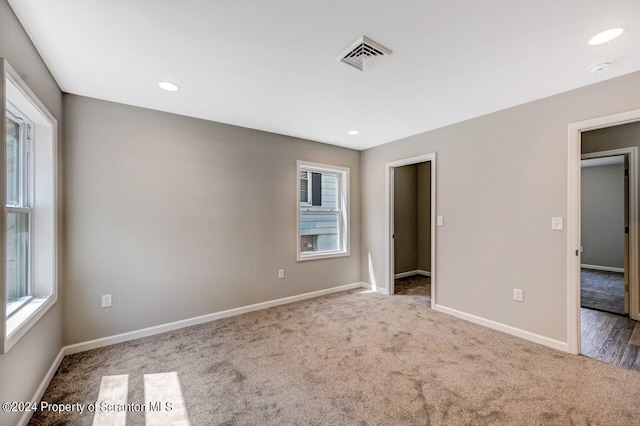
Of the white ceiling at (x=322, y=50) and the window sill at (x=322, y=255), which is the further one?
the window sill at (x=322, y=255)

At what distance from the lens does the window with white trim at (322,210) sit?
14.1 feet

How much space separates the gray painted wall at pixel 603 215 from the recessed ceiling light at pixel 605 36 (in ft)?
18.9

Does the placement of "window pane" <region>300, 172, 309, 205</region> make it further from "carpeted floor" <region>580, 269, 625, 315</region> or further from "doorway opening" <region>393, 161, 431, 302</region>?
"carpeted floor" <region>580, 269, 625, 315</region>

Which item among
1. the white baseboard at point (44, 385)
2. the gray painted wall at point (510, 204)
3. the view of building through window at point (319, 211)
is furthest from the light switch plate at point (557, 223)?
the white baseboard at point (44, 385)

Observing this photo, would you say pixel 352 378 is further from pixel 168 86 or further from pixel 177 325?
pixel 168 86

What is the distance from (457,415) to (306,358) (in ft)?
3.98

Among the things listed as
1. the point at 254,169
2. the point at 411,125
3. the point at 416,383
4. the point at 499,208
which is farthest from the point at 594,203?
the point at 254,169

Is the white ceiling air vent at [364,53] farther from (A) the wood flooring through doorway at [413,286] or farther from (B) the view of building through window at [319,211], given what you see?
(A) the wood flooring through doorway at [413,286]

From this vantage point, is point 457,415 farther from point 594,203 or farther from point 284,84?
point 594,203

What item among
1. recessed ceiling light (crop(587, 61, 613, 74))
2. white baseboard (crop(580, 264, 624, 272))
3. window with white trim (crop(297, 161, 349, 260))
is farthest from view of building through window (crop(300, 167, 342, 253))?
white baseboard (crop(580, 264, 624, 272))

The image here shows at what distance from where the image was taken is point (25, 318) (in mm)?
1738

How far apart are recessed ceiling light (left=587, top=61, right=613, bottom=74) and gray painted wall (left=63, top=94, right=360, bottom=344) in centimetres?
311

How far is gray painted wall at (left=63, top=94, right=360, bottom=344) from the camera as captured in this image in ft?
8.70

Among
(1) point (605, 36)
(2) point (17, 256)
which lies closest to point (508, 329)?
(1) point (605, 36)
